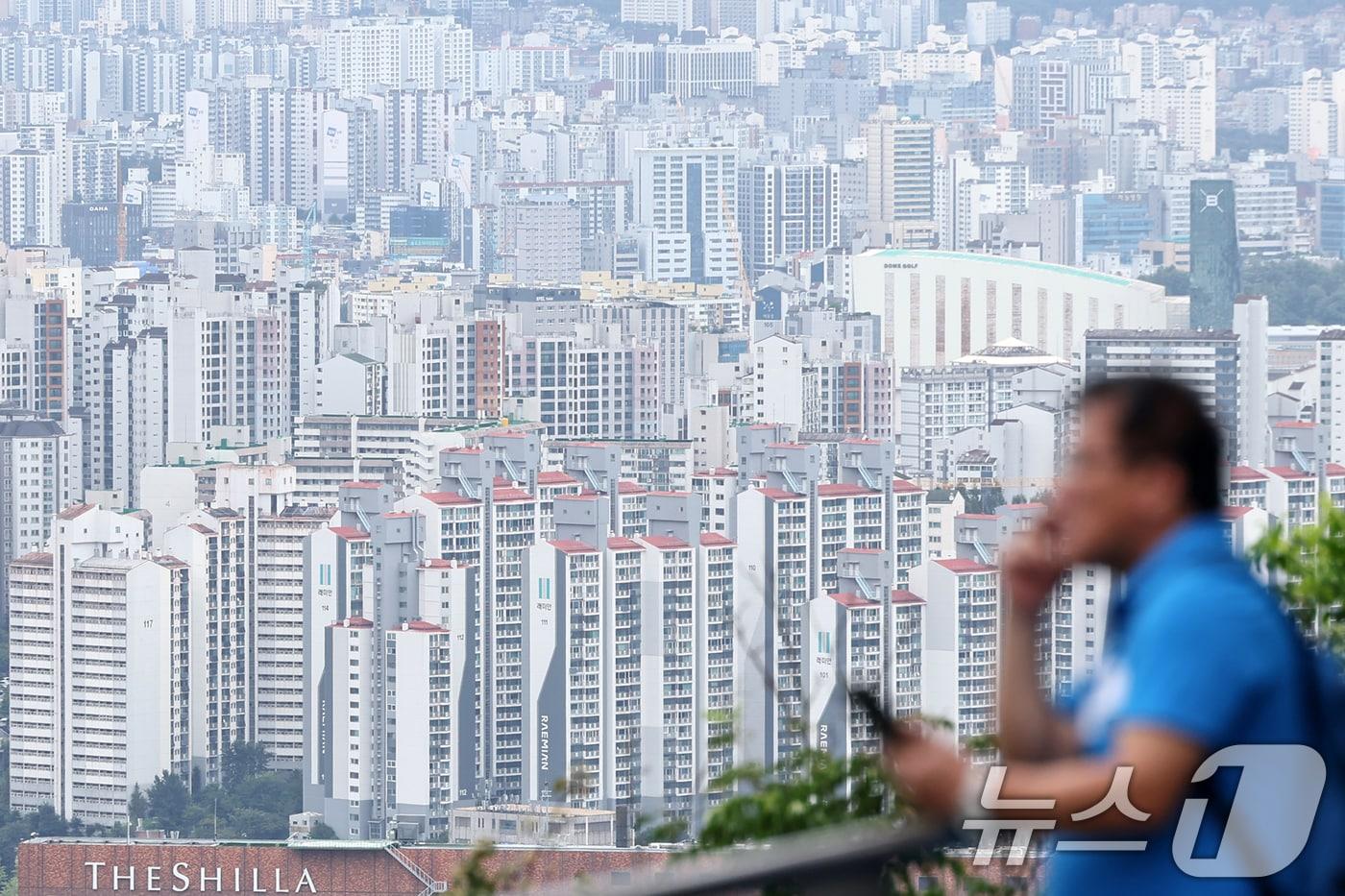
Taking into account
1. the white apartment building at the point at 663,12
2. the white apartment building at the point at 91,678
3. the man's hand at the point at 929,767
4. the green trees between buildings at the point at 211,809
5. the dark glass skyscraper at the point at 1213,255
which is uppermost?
the white apartment building at the point at 663,12

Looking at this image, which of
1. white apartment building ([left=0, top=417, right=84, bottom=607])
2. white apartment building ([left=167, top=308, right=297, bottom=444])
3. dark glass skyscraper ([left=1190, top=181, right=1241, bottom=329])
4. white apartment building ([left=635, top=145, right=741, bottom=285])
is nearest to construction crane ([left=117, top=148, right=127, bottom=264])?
white apartment building ([left=635, top=145, right=741, bottom=285])

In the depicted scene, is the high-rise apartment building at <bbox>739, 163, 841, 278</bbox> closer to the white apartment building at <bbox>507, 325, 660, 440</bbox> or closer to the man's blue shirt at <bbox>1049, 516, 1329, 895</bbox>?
the white apartment building at <bbox>507, 325, 660, 440</bbox>

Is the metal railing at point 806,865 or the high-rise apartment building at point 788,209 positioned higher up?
the high-rise apartment building at point 788,209

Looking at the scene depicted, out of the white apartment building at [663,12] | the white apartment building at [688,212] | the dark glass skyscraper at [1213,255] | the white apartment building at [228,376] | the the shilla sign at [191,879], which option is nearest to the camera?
the the shilla sign at [191,879]

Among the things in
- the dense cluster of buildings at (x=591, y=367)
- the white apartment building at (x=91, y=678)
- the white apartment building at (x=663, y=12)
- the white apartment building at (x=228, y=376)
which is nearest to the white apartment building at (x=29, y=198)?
the dense cluster of buildings at (x=591, y=367)

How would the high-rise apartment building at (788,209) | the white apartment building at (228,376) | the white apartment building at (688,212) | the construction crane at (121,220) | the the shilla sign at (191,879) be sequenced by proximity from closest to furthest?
the the shilla sign at (191,879), the white apartment building at (228,376), the white apartment building at (688,212), the high-rise apartment building at (788,209), the construction crane at (121,220)

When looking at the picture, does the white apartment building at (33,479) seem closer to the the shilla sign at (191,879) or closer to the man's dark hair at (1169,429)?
the the shilla sign at (191,879)

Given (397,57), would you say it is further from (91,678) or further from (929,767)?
(929,767)

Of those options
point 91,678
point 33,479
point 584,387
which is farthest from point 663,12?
point 91,678
